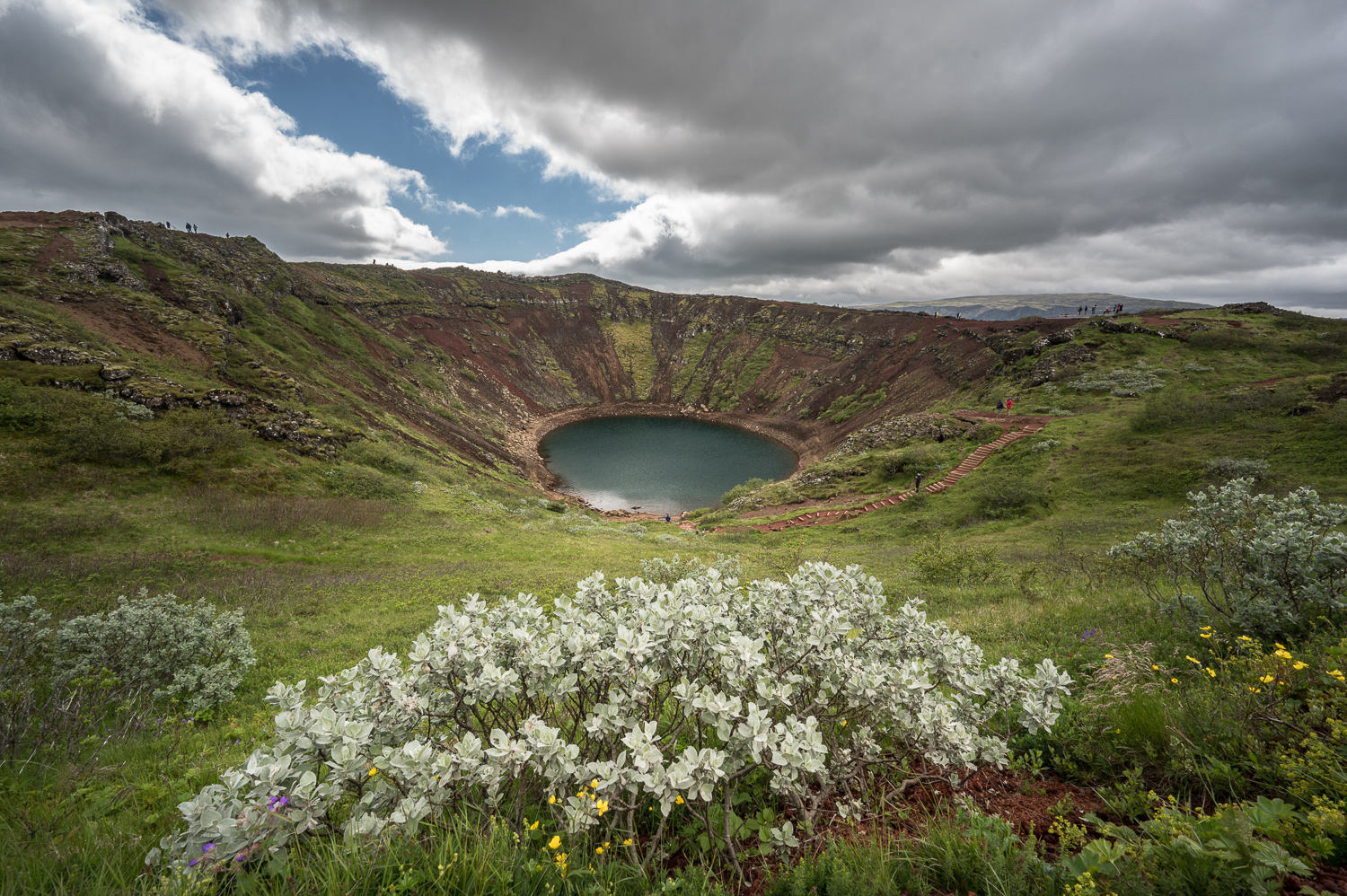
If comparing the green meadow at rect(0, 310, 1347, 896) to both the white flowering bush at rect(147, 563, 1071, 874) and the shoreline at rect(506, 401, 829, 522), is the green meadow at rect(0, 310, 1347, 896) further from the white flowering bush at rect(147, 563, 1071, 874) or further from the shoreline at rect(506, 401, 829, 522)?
the shoreline at rect(506, 401, 829, 522)

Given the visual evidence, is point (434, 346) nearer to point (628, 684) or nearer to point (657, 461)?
point (657, 461)

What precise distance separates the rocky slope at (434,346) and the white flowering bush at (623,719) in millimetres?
27725

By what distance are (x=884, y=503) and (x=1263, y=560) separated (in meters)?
25.4

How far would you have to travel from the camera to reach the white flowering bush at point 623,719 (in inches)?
101

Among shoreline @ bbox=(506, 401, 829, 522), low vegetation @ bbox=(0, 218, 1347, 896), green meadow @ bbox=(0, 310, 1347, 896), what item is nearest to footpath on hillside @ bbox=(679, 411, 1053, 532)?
green meadow @ bbox=(0, 310, 1347, 896)

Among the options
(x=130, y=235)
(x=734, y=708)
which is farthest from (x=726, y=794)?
(x=130, y=235)

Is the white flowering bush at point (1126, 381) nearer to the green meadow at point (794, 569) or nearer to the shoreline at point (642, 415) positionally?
the green meadow at point (794, 569)

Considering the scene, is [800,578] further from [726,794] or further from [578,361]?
[578,361]

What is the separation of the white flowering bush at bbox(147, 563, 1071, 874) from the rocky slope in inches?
1092

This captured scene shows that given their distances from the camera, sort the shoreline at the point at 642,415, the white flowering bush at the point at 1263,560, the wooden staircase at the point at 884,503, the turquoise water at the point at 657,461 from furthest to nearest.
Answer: the shoreline at the point at 642,415 → the turquoise water at the point at 657,461 → the wooden staircase at the point at 884,503 → the white flowering bush at the point at 1263,560

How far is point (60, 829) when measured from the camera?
3469mm

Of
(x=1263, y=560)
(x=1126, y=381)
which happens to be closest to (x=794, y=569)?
(x=1263, y=560)

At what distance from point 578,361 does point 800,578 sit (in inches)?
3708

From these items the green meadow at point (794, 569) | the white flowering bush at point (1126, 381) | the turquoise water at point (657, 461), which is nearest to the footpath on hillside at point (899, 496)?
the green meadow at point (794, 569)
